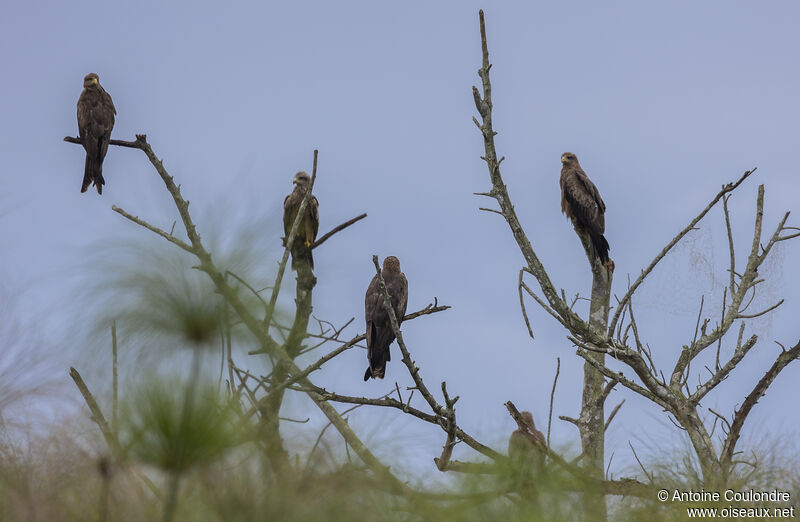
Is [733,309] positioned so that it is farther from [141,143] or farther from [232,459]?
[232,459]

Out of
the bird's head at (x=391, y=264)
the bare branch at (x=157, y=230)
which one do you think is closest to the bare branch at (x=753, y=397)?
the bird's head at (x=391, y=264)

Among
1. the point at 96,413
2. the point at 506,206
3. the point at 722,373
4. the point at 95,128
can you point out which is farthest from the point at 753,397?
the point at 95,128

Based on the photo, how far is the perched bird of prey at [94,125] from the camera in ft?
30.0

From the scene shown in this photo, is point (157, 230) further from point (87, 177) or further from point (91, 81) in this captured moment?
point (91, 81)

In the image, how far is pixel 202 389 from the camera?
2525 millimetres

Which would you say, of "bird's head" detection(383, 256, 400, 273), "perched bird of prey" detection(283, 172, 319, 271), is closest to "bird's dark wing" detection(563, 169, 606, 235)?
"bird's head" detection(383, 256, 400, 273)

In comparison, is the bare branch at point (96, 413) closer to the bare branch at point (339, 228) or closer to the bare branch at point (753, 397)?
the bare branch at point (339, 228)

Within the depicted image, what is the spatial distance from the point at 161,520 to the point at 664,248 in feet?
17.0

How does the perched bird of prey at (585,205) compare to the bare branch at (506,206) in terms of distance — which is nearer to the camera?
the bare branch at (506,206)

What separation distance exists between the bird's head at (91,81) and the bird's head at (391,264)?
411cm

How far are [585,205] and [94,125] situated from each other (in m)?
5.58

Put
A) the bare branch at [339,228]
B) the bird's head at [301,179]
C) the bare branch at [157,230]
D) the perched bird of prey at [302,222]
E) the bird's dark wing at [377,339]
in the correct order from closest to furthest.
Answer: the bare branch at [157,230], the bare branch at [339,228], the perched bird of prey at [302,222], the bird's dark wing at [377,339], the bird's head at [301,179]

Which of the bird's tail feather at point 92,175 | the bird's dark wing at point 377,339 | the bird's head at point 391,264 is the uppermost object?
the bird's tail feather at point 92,175

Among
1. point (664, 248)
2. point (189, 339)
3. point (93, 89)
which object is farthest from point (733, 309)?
point (93, 89)
